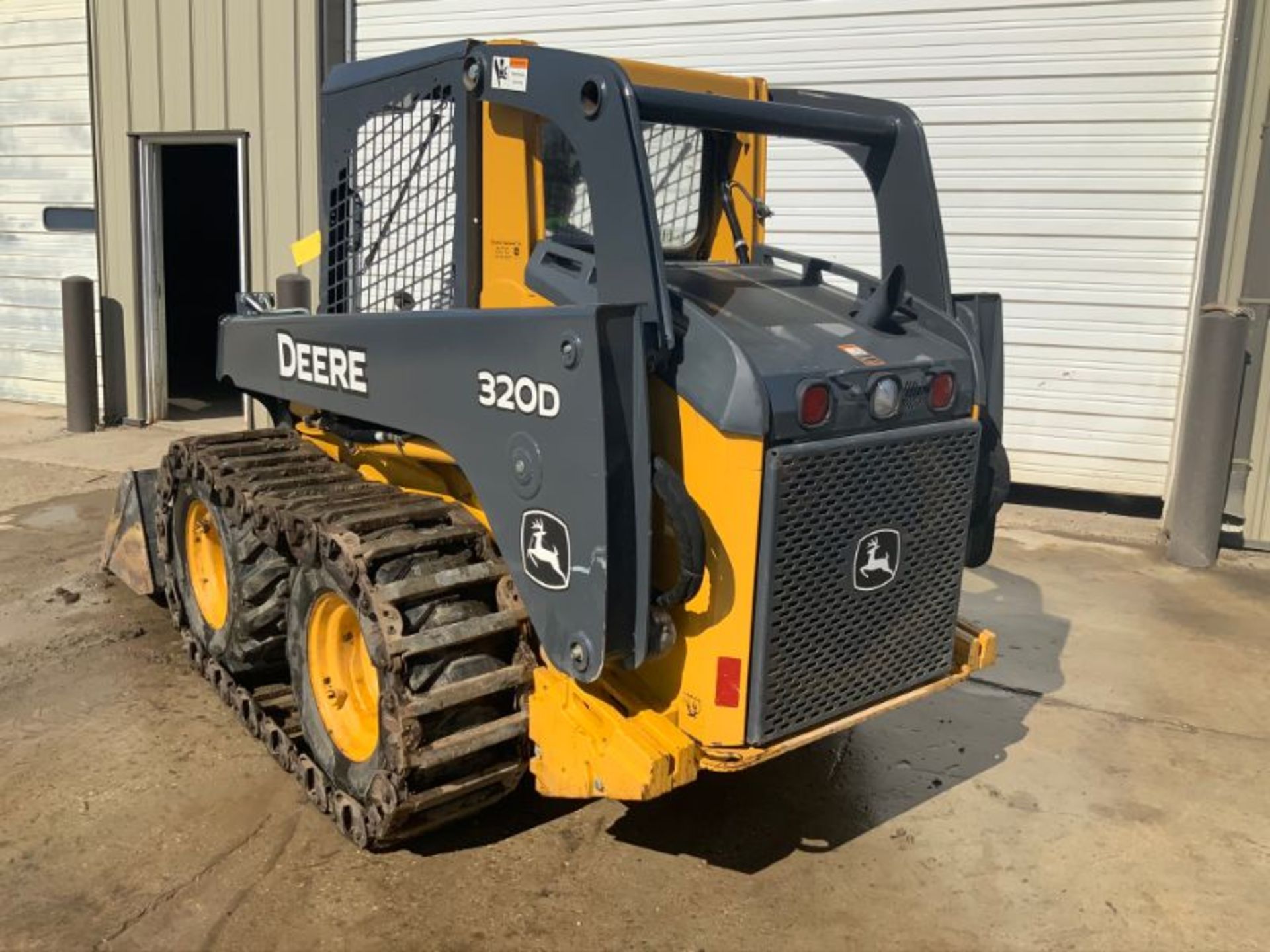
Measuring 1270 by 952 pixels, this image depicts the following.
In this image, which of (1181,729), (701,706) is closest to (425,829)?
(701,706)

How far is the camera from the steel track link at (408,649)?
3.27m

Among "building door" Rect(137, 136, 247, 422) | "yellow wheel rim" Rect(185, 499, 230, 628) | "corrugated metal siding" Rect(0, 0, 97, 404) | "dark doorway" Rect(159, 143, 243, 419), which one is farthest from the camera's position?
"dark doorway" Rect(159, 143, 243, 419)

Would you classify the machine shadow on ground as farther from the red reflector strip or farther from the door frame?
the door frame

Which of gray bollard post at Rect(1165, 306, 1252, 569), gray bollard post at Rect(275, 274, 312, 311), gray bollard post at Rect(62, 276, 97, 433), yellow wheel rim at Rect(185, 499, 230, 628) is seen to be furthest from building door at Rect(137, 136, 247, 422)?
gray bollard post at Rect(1165, 306, 1252, 569)

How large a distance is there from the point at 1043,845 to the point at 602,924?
1529 millimetres

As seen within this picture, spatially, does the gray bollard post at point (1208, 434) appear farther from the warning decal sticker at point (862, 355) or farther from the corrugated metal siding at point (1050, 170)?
the warning decal sticker at point (862, 355)

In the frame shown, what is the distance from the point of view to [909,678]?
3570 millimetres

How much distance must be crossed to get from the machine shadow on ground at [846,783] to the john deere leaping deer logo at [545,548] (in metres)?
1.06

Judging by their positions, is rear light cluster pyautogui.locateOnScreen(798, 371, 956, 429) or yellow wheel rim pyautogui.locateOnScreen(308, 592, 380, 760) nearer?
rear light cluster pyautogui.locateOnScreen(798, 371, 956, 429)

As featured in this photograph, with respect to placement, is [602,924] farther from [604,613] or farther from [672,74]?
[672,74]

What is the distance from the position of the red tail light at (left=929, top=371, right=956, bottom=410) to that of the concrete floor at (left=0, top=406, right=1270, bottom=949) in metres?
1.45

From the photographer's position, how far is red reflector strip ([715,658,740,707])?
10.2 ft

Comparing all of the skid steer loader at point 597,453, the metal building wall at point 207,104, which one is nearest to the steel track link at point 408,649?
the skid steer loader at point 597,453

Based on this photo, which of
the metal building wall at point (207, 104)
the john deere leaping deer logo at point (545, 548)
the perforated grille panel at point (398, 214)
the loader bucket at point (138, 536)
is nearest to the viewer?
the john deere leaping deer logo at point (545, 548)
